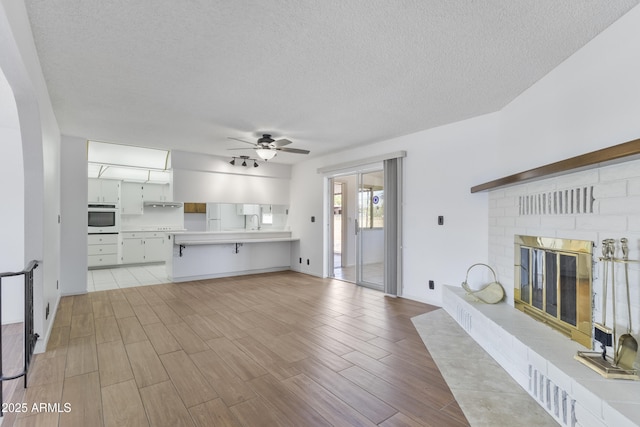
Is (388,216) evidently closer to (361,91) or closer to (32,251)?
(361,91)

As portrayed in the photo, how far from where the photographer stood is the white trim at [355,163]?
4699 millimetres

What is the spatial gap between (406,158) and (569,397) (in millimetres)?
3498

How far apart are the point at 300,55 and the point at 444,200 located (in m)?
2.77

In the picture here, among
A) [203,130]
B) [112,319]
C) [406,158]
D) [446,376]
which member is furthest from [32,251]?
[406,158]

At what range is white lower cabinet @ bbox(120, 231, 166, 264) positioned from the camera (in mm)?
7430

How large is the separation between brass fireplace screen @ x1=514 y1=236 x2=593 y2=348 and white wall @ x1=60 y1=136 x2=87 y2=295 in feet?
19.6

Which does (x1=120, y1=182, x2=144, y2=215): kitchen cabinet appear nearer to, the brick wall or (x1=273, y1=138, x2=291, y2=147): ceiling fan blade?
(x1=273, y1=138, x2=291, y2=147): ceiling fan blade

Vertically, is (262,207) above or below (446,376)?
above

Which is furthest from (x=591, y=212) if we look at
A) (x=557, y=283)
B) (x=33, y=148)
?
(x=33, y=148)

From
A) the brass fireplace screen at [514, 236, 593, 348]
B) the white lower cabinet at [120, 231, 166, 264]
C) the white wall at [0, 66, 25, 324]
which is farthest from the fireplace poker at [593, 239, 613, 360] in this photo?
the white lower cabinet at [120, 231, 166, 264]

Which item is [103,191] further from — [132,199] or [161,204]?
[161,204]

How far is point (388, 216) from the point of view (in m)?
4.82

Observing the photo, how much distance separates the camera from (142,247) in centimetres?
766

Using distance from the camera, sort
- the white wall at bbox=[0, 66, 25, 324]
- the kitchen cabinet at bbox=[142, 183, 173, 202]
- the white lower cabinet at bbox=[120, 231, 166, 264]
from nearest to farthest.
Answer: the white wall at bbox=[0, 66, 25, 324]
the white lower cabinet at bbox=[120, 231, 166, 264]
the kitchen cabinet at bbox=[142, 183, 173, 202]
